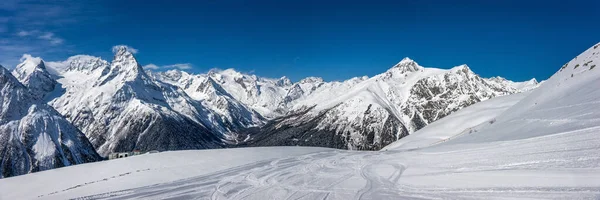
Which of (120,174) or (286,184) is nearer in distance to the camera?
(286,184)

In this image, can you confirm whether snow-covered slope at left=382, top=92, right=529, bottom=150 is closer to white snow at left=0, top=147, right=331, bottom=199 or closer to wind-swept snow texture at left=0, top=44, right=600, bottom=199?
wind-swept snow texture at left=0, top=44, right=600, bottom=199

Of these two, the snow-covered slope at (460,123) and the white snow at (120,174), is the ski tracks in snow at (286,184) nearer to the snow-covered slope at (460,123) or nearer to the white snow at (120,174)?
the white snow at (120,174)

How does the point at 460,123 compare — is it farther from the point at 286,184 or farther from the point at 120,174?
the point at 120,174

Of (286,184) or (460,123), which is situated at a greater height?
(460,123)

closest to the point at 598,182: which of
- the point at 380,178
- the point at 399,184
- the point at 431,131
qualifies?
the point at 399,184

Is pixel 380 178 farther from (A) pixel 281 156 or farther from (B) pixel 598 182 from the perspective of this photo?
(A) pixel 281 156

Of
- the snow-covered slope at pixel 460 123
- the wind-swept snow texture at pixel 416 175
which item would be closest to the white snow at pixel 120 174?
the wind-swept snow texture at pixel 416 175

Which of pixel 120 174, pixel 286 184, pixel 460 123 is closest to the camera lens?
pixel 286 184

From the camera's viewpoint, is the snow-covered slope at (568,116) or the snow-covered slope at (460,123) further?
the snow-covered slope at (460,123)

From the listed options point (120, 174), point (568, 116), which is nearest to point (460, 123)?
point (568, 116)
